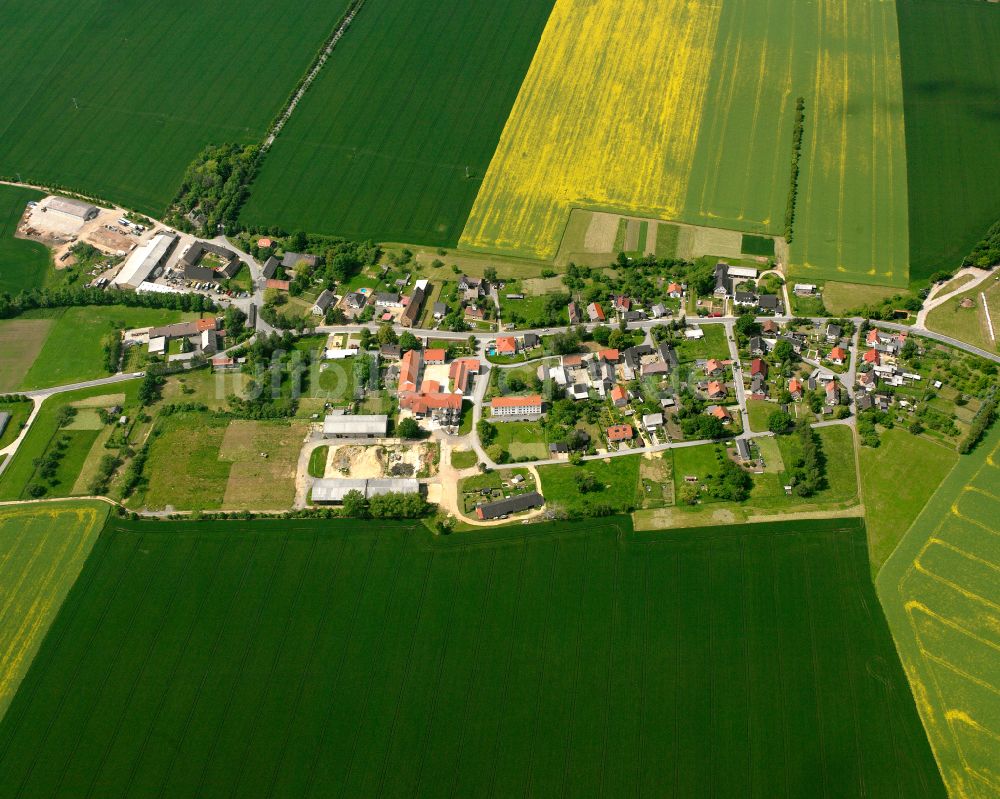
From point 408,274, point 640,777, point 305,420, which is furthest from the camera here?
point 408,274

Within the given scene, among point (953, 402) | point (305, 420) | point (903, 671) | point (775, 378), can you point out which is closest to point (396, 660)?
point (305, 420)

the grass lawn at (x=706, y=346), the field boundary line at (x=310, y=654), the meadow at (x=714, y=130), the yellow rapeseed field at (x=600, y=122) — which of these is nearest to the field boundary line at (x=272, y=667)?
the field boundary line at (x=310, y=654)

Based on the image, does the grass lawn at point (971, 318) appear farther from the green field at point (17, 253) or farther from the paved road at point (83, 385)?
the green field at point (17, 253)

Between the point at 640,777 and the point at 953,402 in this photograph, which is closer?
the point at 640,777

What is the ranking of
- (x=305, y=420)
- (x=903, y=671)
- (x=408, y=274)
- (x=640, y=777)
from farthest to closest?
(x=408, y=274), (x=305, y=420), (x=903, y=671), (x=640, y=777)

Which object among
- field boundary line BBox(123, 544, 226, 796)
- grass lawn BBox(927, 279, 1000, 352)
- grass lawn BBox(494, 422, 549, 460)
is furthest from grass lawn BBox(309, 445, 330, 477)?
grass lawn BBox(927, 279, 1000, 352)

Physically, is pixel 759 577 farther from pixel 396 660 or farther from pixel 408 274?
pixel 408 274

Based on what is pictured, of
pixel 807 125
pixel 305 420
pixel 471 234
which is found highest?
pixel 807 125

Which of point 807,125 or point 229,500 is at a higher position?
point 807,125
